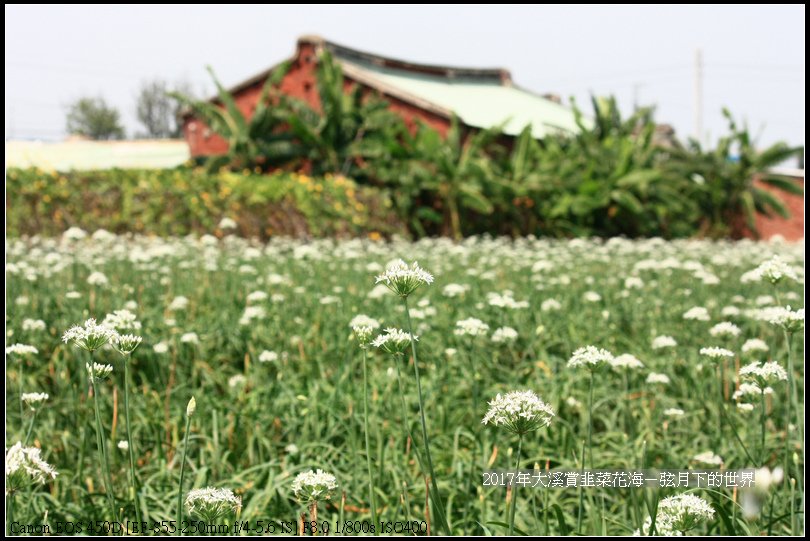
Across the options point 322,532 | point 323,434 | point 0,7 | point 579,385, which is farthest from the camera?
point 579,385

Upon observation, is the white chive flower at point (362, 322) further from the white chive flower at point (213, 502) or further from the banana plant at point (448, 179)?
the banana plant at point (448, 179)

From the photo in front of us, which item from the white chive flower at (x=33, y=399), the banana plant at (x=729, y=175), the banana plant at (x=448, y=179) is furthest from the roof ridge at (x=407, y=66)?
the white chive flower at (x=33, y=399)

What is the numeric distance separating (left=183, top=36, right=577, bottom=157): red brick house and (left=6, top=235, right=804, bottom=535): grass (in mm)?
14835

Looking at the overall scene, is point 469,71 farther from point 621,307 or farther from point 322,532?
point 322,532

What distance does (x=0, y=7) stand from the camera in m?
2.65

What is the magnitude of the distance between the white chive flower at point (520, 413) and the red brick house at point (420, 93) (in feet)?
59.3

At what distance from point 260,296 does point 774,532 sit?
3067mm

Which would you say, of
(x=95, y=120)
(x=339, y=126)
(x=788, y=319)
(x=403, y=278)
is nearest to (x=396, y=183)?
(x=339, y=126)

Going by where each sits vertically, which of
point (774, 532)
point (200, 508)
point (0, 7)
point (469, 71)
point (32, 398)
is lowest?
point (774, 532)

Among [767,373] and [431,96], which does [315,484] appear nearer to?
[767,373]

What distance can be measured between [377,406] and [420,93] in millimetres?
23873

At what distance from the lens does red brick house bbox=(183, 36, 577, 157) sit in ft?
70.5

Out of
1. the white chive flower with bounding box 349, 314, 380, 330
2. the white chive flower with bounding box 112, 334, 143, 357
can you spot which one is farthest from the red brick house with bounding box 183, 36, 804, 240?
the white chive flower with bounding box 112, 334, 143, 357

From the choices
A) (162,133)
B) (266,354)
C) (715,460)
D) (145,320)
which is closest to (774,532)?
(715,460)
